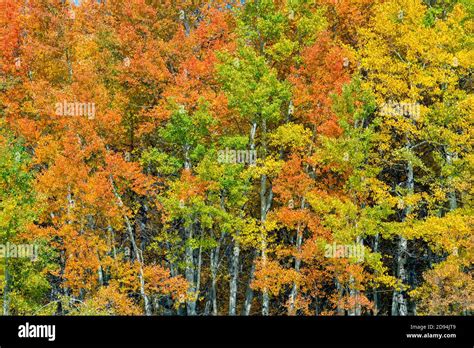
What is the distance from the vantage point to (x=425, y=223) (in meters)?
31.1

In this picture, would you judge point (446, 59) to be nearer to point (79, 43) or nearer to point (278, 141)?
point (278, 141)

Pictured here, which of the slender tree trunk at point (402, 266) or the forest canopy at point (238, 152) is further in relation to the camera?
the forest canopy at point (238, 152)
